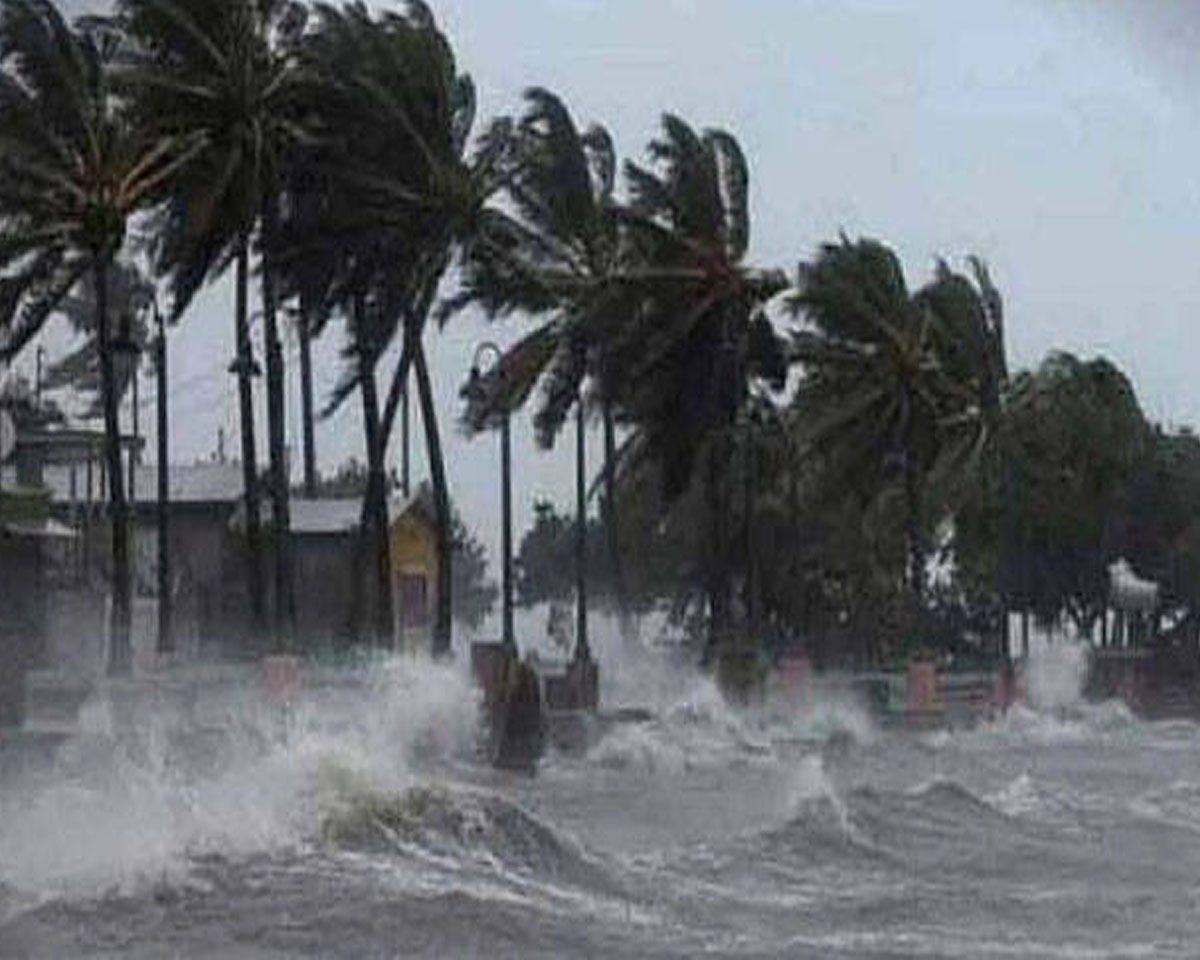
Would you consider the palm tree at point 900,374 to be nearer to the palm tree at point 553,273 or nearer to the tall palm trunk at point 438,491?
the palm tree at point 553,273

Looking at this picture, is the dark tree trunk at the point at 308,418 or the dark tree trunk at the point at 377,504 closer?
the dark tree trunk at the point at 377,504

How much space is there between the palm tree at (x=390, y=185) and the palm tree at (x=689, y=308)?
7610 millimetres

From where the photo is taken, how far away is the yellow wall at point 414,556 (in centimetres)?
5922

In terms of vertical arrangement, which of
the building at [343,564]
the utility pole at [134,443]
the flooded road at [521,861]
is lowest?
the flooded road at [521,861]

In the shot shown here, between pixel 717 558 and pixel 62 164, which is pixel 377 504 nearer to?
pixel 62 164

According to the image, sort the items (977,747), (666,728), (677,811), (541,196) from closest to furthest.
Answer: (677,811) → (666,728) → (977,747) → (541,196)

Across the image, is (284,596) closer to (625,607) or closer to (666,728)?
(666,728)

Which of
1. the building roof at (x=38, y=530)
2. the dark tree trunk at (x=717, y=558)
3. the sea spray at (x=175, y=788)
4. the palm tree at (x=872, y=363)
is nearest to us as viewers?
the sea spray at (x=175, y=788)

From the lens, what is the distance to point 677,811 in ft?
90.9

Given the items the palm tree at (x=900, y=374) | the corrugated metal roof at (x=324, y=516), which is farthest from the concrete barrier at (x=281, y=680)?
the palm tree at (x=900, y=374)

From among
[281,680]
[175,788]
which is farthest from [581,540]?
[175,788]

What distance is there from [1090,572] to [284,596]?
128ft

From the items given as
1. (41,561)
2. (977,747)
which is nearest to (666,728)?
(977,747)

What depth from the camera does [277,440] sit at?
46.3 metres
